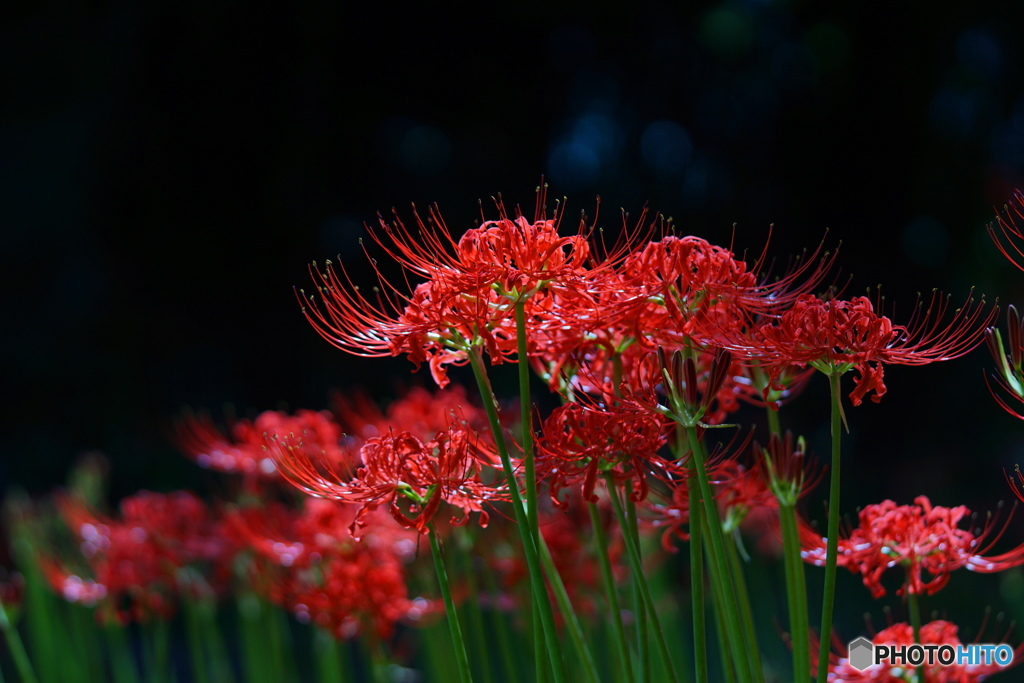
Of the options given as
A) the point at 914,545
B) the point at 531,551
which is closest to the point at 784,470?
the point at 914,545

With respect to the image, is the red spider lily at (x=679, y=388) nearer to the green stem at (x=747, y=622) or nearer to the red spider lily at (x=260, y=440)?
the green stem at (x=747, y=622)

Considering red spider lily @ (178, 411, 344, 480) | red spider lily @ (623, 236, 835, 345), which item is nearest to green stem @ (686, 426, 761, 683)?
red spider lily @ (623, 236, 835, 345)

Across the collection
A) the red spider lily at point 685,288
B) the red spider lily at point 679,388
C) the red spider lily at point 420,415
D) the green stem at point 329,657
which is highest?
the red spider lily at point 685,288

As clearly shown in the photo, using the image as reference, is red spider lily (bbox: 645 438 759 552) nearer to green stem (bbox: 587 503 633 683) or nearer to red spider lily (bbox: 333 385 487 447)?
green stem (bbox: 587 503 633 683)

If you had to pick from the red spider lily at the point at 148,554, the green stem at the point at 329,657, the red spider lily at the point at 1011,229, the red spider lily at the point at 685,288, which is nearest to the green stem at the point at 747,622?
the red spider lily at the point at 685,288

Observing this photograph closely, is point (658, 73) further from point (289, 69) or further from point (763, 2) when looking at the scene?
point (289, 69)

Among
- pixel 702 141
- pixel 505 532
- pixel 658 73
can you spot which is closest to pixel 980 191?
pixel 702 141
